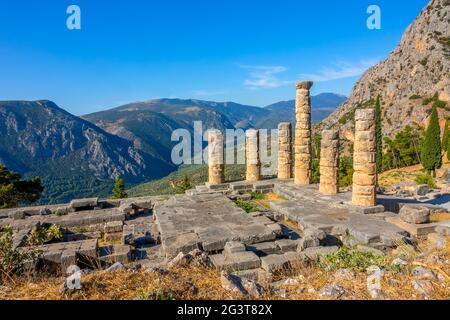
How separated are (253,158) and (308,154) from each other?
3.18 m

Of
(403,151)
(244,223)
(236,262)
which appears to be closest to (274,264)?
(236,262)

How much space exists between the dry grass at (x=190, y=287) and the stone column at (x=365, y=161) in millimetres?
6365

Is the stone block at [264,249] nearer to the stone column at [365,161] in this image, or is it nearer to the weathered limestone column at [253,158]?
the stone column at [365,161]

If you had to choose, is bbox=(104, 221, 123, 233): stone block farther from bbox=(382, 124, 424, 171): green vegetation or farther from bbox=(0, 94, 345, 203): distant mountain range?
bbox=(0, 94, 345, 203): distant mountain range

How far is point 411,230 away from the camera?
404 inches

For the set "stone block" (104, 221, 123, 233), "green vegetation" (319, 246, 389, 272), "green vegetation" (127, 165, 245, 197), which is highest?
"green vegetation" (319, 246, 389, 272)

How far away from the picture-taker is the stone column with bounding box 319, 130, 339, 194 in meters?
15.2

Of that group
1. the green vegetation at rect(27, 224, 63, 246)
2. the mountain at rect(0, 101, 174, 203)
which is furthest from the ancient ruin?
the mountain at rect(0, 101, 174, 203)

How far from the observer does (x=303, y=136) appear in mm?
17938

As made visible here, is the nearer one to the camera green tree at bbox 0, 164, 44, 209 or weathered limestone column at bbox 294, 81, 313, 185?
weathered limestone column at bbox 294, 81, 313, 185

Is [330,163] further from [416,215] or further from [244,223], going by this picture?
[244,223]

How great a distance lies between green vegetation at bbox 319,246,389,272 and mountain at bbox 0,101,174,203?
125 meters
